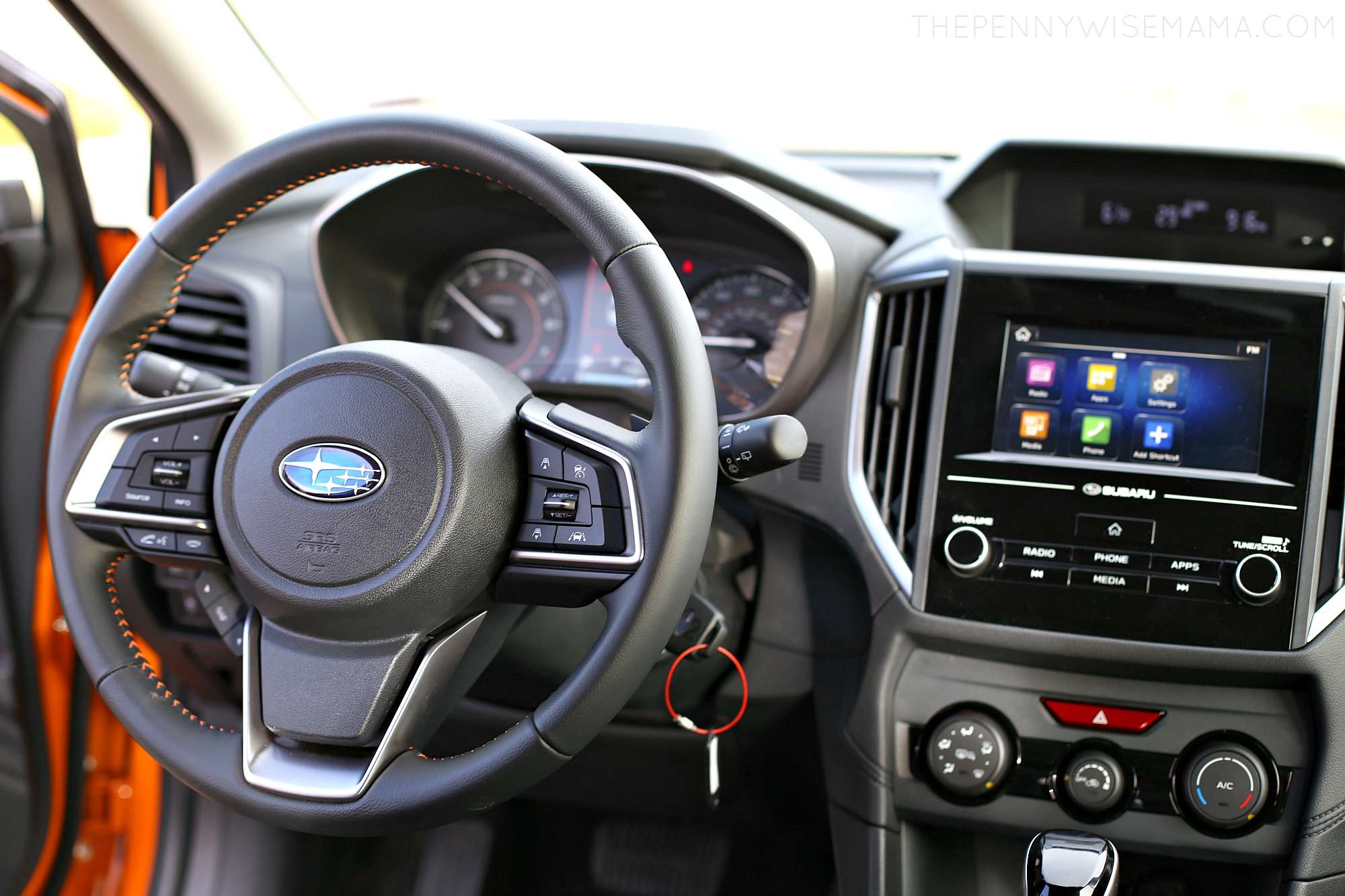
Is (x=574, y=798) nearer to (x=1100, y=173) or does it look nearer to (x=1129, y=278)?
(x=1129, y=278)

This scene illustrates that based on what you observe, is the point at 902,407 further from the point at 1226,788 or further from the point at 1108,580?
the point at 1226,788

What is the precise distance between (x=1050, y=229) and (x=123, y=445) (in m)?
1.24

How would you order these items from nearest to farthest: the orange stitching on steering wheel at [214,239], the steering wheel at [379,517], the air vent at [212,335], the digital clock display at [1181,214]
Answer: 1. the steering wheel at [379,517]
2. the orange stitching on steering wheel at [214,239]
3. the digital clock display at [1181,214]
4. the air vent at [212,335]

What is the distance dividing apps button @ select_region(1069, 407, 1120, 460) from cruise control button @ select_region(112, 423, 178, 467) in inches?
40.5

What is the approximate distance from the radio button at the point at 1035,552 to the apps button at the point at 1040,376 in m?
0.18

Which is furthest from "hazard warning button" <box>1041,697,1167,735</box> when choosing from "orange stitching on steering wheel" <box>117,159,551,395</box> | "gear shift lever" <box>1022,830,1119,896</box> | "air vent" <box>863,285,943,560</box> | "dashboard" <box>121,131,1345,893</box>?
"orange stitching on steering wheel" <box>117,159,551,395</box>

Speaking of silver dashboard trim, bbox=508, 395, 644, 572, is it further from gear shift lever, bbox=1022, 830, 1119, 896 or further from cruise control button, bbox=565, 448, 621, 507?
gear shift lever, bbox=1022, 830, 1119, 896

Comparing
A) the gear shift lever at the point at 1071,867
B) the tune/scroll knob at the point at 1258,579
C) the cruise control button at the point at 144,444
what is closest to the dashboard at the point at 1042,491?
the tune/scroll knob at the point at 1258,579

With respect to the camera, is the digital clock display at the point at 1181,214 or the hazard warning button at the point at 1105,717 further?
the digital clock display at the point at 1181,214

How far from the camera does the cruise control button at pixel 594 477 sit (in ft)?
2.67

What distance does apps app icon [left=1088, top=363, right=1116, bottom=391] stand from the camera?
1097 mm

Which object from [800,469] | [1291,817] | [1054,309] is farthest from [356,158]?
[1291,817]

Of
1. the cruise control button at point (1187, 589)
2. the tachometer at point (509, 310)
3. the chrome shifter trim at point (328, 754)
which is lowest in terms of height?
the chrome shifter trim at point (328, 754)

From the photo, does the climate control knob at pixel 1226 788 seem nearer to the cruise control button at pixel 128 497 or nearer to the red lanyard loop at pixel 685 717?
the red lanyard loop at pixel 685 717
